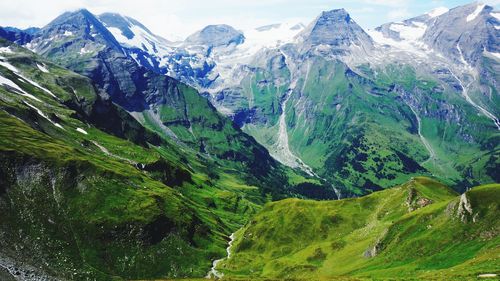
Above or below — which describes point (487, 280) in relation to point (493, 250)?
above

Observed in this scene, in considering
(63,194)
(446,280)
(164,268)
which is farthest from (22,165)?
(446,280)

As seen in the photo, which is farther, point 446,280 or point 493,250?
point 493,250

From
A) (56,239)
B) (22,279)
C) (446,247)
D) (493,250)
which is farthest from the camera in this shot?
(56,239)

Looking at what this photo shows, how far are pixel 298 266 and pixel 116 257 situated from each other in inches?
2736

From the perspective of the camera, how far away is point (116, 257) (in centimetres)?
18912

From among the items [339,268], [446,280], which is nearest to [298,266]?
[339,268]

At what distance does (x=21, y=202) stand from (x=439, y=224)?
14499 cm

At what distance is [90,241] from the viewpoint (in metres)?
189

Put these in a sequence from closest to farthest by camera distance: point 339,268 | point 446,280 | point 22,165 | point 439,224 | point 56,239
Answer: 1. point 446,280
2. point 439,224
3. point 339,268
4. point 56,239
5. point 22,165

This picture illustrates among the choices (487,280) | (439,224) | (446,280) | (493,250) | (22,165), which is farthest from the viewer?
(22,165)

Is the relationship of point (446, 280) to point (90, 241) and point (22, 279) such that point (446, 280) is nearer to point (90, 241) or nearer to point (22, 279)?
point (22, 279)

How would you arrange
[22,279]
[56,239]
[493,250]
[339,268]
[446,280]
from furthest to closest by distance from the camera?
[56,239] → [339,268] → [22,279] → [493,250] → [446,280]

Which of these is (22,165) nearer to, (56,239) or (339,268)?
(56,239)

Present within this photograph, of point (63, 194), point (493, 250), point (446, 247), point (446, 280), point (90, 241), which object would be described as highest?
point (446, 280)
